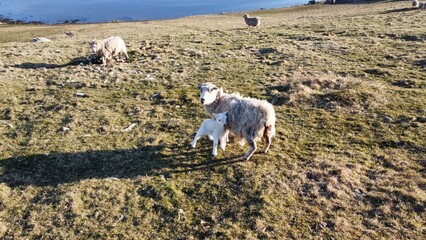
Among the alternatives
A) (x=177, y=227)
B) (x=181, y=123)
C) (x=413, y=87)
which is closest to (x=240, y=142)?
(x=181, y=123)

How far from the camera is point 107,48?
1911 centimetres

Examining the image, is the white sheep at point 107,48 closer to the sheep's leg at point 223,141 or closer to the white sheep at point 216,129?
the white sheep at point 216,129

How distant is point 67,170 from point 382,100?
35.2 feet

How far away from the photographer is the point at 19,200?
768cm

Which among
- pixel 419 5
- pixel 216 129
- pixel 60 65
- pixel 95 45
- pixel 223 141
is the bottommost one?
pixel 223 141

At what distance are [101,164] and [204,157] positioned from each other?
8.75 feet

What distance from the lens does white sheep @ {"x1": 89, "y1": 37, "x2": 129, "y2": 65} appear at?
18516 millimetres

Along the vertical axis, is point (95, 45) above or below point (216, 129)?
above

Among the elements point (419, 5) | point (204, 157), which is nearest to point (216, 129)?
point (204, 157)

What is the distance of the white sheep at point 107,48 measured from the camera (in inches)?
729

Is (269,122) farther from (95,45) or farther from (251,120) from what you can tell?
(95,45)

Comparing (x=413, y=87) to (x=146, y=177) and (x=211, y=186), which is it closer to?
(x=211, y=186)

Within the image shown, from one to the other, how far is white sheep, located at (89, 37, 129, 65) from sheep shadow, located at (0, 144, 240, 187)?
10398 mm

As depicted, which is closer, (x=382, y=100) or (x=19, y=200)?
(x=19, y=200)
